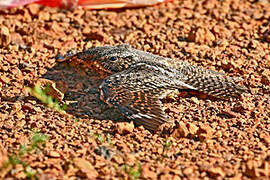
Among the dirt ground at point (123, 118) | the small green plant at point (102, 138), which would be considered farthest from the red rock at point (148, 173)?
the small green plant at point (102, 138)

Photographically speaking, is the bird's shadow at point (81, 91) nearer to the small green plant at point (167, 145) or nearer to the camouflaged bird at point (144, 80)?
the camouflaged bird at point (144, 80)

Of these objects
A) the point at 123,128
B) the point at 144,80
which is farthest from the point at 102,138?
the point at 144,80

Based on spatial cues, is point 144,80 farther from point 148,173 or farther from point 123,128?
point 148,173

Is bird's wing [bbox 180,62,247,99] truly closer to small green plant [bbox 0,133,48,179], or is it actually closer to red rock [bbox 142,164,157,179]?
red rock [bbox 142,164,157,179]

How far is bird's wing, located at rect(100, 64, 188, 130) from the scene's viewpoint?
574cm

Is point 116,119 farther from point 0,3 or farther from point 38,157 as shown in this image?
point 0,3

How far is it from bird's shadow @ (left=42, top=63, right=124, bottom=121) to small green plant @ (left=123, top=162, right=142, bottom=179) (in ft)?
3.85

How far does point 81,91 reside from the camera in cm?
670

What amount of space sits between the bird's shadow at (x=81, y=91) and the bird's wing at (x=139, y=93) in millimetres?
217

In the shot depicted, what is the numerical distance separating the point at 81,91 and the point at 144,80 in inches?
34.7

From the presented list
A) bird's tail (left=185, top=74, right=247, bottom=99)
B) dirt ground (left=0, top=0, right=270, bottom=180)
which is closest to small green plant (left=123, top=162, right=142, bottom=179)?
dirt ground (left=0, top=0, right=270, bottom=180)

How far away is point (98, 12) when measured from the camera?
28.2 ft

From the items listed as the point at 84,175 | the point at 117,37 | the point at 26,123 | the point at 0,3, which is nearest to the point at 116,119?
the point at 26,123

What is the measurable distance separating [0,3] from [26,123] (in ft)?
10.6
